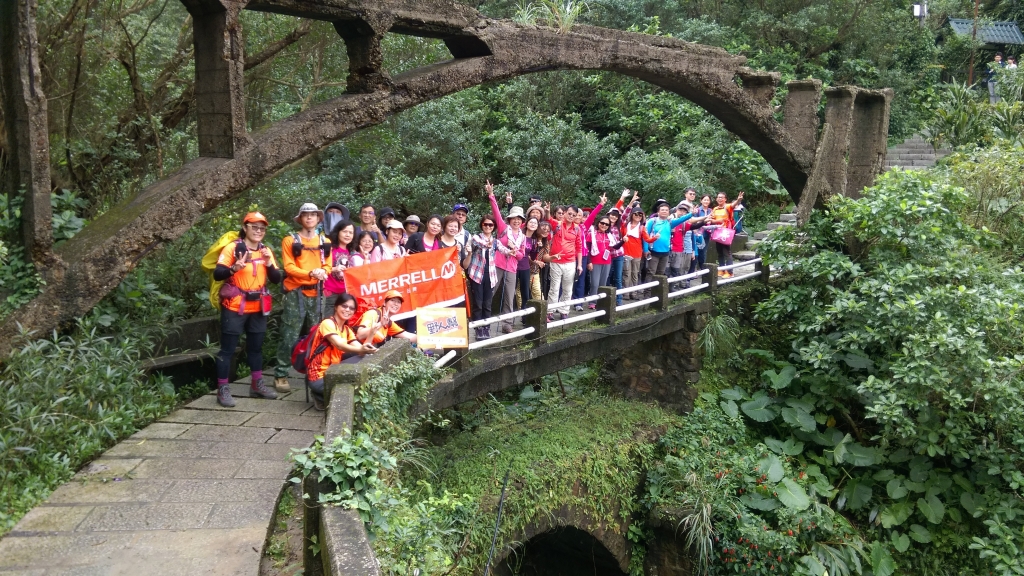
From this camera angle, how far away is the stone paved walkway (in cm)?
438

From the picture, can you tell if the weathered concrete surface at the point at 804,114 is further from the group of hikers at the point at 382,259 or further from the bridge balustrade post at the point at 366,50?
the bridge balustrade post at the point at 366,50

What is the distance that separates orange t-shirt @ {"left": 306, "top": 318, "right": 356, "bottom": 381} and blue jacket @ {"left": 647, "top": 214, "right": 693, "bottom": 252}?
5.74m

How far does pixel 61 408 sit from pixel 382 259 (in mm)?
2934

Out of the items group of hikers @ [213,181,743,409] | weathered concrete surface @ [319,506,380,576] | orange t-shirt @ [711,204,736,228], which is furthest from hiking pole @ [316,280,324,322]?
orange t-shirt @ [711,204,736,228]

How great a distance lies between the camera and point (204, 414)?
22.3 feet

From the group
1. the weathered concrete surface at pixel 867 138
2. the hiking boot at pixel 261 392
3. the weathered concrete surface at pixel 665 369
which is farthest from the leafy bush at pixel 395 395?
the weathered concrete surface at pixel 867 138

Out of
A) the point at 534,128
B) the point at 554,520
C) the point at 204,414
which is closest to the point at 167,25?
the point at 534,128

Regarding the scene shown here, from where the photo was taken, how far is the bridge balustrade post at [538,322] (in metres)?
8.19

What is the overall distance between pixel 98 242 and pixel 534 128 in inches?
517

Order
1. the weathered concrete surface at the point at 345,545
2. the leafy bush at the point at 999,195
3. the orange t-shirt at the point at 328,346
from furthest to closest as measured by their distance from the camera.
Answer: the leafy bush at the point at 999,195
the orange t-shirt at the point at 328,346
the weathered concrete surface at the point at 345,545

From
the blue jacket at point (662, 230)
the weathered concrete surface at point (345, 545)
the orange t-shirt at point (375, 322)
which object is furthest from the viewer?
the blue jacket at point (662, 230)

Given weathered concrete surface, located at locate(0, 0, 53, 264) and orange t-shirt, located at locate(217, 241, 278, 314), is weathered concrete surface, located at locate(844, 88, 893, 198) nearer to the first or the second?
orange t-shirt, located at locate(217, 241, 278, 314)

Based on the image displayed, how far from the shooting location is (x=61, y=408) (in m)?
5.80

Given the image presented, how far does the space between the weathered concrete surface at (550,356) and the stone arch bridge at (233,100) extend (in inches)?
97.8
